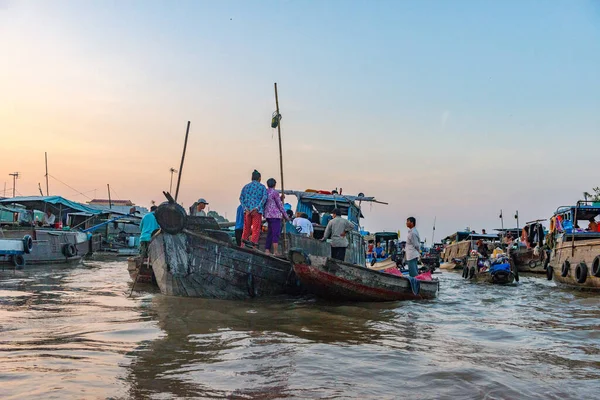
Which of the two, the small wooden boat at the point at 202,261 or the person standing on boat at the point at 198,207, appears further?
the person standing on boat at the point at 198,207

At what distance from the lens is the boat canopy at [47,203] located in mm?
23688

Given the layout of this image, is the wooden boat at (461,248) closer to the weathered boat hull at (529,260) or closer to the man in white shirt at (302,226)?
the weathered boat hull at (529,260)

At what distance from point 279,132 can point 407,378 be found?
7074mm

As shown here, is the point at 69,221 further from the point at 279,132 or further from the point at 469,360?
the point at 469,360

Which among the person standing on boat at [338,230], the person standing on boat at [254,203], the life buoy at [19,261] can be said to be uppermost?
the person standing on boat at [254,203]

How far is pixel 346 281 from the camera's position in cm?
806

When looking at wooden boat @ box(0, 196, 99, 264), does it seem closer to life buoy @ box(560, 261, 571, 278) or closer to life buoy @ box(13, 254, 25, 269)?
life buoy @ box(13, 254, 25, 269)

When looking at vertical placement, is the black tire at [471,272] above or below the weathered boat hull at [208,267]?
below

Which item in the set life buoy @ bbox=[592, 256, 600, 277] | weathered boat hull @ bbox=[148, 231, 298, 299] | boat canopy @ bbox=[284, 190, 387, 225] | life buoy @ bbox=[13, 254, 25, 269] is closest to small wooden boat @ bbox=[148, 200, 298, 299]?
weathered boat hull @ bbox=[148, 231, 298, 299]

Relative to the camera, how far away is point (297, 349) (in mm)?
4555

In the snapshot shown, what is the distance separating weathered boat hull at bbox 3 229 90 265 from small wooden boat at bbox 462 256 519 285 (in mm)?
14113

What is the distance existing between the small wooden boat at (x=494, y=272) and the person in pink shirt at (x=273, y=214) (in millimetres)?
8855

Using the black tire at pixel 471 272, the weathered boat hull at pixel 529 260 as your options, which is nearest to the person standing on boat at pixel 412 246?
the black tire at pixel 471 272

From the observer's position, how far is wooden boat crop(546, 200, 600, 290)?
484 inches
